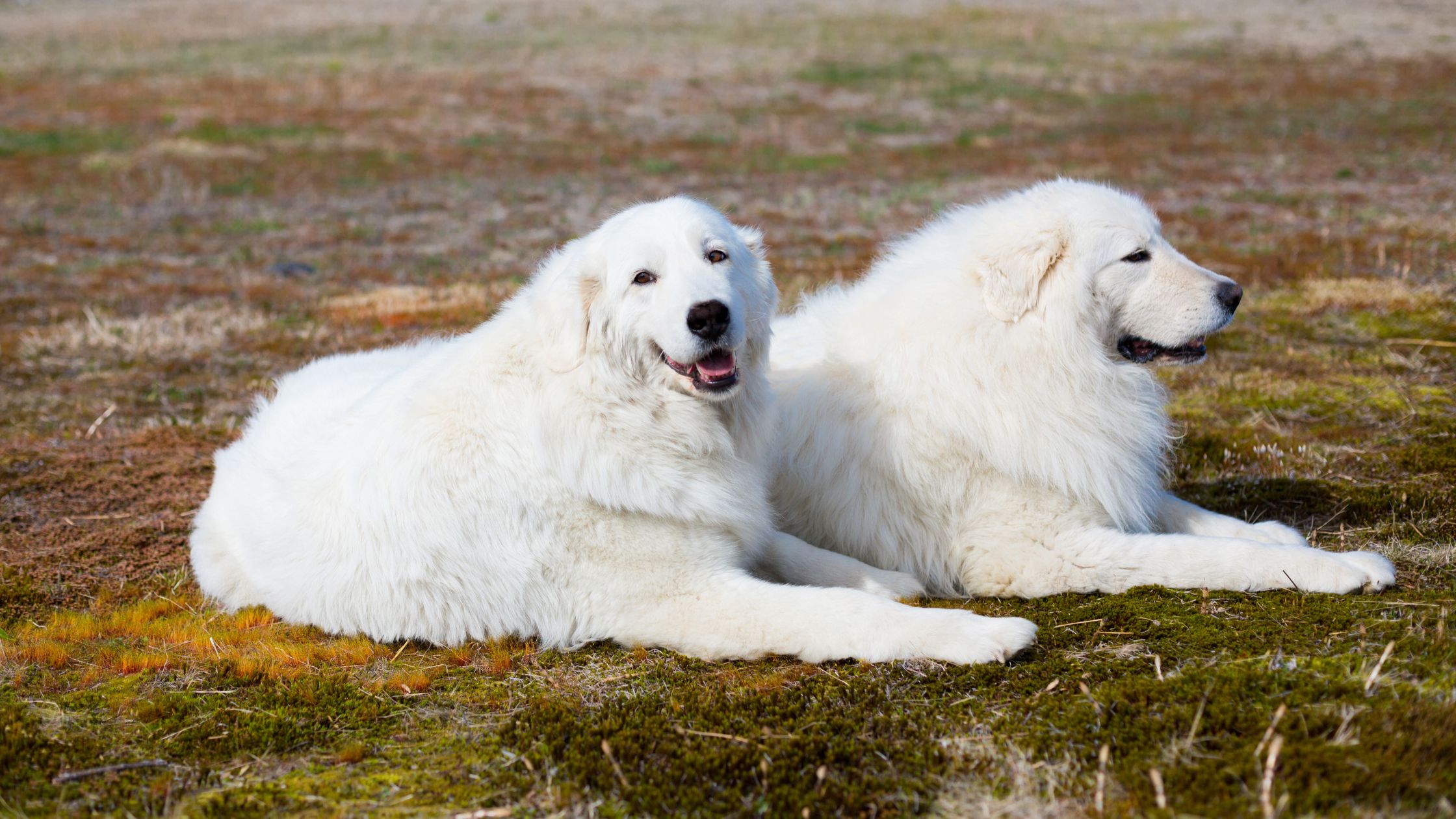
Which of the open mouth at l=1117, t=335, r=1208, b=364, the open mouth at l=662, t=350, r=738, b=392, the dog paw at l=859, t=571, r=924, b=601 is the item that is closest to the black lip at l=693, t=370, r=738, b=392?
the open mouth at l=662, t=350, r=738, b=392

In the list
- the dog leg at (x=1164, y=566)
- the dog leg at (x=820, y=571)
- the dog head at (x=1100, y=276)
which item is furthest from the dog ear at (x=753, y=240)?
the dog leg at (x=1164, y=566)

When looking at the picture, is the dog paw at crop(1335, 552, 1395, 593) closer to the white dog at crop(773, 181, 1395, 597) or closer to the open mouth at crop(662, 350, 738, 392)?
the white dog at crop(773, 181, 1395, 597)

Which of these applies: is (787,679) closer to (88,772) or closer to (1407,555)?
(88,772)

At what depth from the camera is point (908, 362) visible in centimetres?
491

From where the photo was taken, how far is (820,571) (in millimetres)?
4625

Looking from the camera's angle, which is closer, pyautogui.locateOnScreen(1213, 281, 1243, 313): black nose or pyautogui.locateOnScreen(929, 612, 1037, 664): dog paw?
pyautogui.locateOnScreen(929, 612, 1037, 664): dog paw

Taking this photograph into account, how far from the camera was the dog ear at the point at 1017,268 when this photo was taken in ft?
15.2

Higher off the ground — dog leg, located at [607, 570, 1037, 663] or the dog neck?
the dog neck

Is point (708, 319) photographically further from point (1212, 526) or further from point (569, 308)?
point (1212, 526)

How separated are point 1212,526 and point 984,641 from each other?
1817 millimetres

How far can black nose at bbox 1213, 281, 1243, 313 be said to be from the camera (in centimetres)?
473

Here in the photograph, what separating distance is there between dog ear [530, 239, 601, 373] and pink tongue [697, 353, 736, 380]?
18.4 inches

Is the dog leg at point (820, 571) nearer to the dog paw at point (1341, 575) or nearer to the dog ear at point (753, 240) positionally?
the dog ear at point (753, 240)

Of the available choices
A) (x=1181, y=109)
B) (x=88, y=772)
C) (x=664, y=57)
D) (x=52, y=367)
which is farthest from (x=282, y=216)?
(x=664, y=57)
